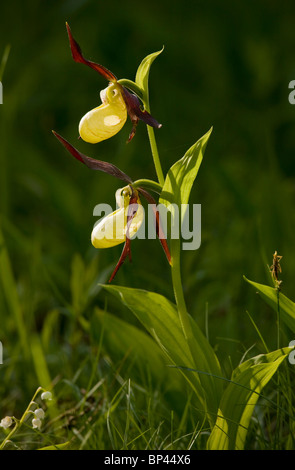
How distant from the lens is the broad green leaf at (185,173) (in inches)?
27.1

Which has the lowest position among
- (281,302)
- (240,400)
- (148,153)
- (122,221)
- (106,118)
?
(240,400)

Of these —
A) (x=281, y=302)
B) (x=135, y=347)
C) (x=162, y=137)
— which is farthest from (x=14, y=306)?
(x=162, y=137)

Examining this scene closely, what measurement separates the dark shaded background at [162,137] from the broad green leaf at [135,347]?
0.66 feet

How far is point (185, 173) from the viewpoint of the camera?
690 millimetres

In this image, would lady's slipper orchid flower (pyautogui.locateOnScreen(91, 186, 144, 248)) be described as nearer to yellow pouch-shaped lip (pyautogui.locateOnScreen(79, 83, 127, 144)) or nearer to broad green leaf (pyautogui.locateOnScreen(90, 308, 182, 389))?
yellow pouch-shaped lip (pyautogui.locateOnScreen(79, 83, 127, 144))

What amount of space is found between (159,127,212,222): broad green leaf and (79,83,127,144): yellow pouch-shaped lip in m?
0.09

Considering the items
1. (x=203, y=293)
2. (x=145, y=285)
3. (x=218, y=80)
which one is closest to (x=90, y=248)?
(x=145, y=285)

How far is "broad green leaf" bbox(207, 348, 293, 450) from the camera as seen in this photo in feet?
2.25

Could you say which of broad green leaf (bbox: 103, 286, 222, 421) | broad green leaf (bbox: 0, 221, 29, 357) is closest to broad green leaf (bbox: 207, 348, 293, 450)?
broad green leaf (bbox: 103, 286, 222, 421)

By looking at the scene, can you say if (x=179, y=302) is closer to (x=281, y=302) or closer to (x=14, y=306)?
(x=281, y=302)

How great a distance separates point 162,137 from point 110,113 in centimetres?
102

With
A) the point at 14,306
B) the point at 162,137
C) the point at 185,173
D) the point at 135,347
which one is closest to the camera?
the point at 185,173

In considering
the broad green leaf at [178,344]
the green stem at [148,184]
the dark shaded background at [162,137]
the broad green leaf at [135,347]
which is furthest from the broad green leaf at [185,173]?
the dark shaded background at [162,137]

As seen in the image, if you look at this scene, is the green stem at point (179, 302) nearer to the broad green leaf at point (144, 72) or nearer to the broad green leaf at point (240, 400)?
the broad green leaf at point (240, 400)
